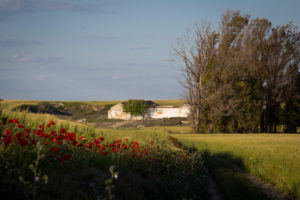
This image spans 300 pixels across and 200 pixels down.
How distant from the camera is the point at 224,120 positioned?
31.6 m

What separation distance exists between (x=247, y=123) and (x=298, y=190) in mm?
24007

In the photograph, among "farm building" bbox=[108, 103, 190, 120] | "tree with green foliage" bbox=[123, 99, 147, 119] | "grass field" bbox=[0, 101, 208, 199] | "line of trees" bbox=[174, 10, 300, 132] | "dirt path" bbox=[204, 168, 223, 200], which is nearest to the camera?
"grass field" bbox=[0, 101, 208, 199]

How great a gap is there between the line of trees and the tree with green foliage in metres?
24.8

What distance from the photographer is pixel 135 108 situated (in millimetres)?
54906

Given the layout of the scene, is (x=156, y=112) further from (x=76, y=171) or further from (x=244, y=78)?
(x=76, y=171)

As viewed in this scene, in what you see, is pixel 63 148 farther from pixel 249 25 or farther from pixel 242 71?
pixel 249 25

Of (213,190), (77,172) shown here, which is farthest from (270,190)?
(77,172)

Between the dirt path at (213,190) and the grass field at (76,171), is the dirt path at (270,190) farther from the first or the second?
the grass field at (76,171)

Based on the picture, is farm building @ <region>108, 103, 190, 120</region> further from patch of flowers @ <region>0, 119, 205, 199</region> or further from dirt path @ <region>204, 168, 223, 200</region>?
patch of flowers @ <region>0, 119, 205, 199</region>

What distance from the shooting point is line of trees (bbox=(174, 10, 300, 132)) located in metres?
29.6

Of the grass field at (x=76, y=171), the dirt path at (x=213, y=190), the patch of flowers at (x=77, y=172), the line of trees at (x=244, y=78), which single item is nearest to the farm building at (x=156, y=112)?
the line of trees at (x=244, y=78)

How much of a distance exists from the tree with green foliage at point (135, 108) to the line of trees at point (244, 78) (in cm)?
2480

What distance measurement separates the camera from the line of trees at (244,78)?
29.6m

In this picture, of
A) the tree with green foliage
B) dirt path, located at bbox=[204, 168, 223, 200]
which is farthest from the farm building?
dirt path, located at bbox=[204, 168, 223, 200]
